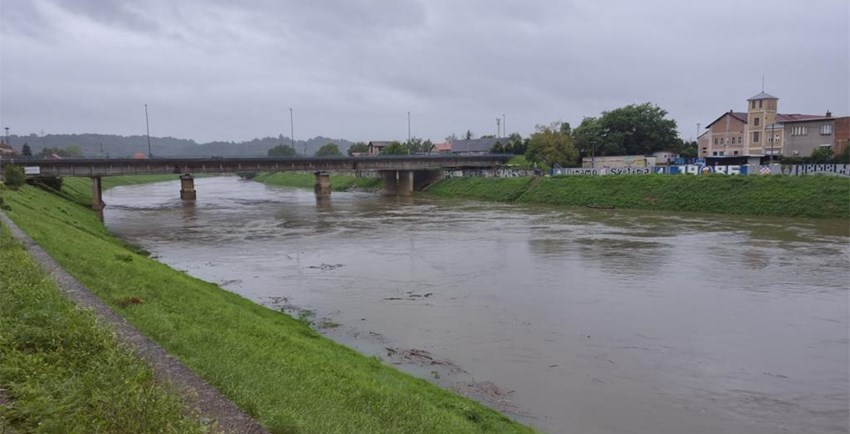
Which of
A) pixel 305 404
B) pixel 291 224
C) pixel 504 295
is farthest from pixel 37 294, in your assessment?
pixel 291 224

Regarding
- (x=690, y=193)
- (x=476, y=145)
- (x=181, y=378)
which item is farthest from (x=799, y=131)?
(x=181, y=378)

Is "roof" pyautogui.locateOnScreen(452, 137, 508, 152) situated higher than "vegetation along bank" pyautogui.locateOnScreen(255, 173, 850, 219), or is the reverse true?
"roof" pyautogui.locateOnScreen(452, 137, 508, 152)

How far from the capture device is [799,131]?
236ft

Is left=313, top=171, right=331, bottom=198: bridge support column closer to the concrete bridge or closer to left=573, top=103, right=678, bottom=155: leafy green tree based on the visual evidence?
the concrete bridge

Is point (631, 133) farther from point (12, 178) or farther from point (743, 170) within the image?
point (12, 178)

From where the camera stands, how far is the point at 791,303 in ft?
62.8

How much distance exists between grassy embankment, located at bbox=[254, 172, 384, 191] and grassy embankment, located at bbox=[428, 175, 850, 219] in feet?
104

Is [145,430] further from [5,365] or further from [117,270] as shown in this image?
[117,270]

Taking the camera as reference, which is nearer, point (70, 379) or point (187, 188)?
point (70, 379)

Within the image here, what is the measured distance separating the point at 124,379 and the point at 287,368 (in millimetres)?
4065

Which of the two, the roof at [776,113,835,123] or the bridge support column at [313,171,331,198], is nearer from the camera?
the roof at [776,113,835,123]

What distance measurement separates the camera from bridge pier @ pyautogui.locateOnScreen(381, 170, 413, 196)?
85.9 metres

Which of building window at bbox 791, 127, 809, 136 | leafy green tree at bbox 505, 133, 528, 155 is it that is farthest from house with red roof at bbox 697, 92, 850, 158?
leafy green tree at bbox 505, 133, 528, 155

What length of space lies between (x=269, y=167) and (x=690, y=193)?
165 ft
